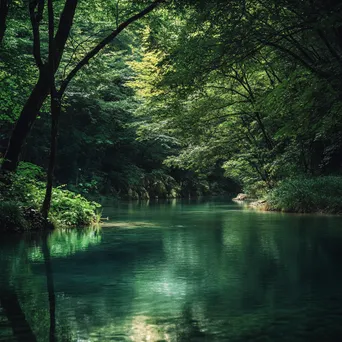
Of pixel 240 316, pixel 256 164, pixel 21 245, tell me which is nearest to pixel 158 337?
pixel 240 316

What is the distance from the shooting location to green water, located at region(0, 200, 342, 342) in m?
3.99

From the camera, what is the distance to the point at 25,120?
1221cm

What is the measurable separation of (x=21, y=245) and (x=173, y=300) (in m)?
4.96

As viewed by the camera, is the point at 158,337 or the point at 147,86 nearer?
the point at 158,337

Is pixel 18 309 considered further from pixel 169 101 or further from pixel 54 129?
pixel 169 101

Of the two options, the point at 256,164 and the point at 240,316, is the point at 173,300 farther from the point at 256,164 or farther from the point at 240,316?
the point at 256,164

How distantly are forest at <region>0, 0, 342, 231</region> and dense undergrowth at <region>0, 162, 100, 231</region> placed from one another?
1.2 inches

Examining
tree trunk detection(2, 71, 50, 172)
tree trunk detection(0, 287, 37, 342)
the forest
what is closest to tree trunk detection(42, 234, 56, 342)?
tree trunk detection(0, 287, 37, 342)

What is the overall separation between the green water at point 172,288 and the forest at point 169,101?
10.3ft

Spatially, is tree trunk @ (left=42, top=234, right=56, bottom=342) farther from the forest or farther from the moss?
the forest

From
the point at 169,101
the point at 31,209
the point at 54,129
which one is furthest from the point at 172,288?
the point at 169,101

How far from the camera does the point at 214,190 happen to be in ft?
157

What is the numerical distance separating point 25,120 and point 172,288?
25.8 feet

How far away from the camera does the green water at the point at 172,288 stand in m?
3.99
